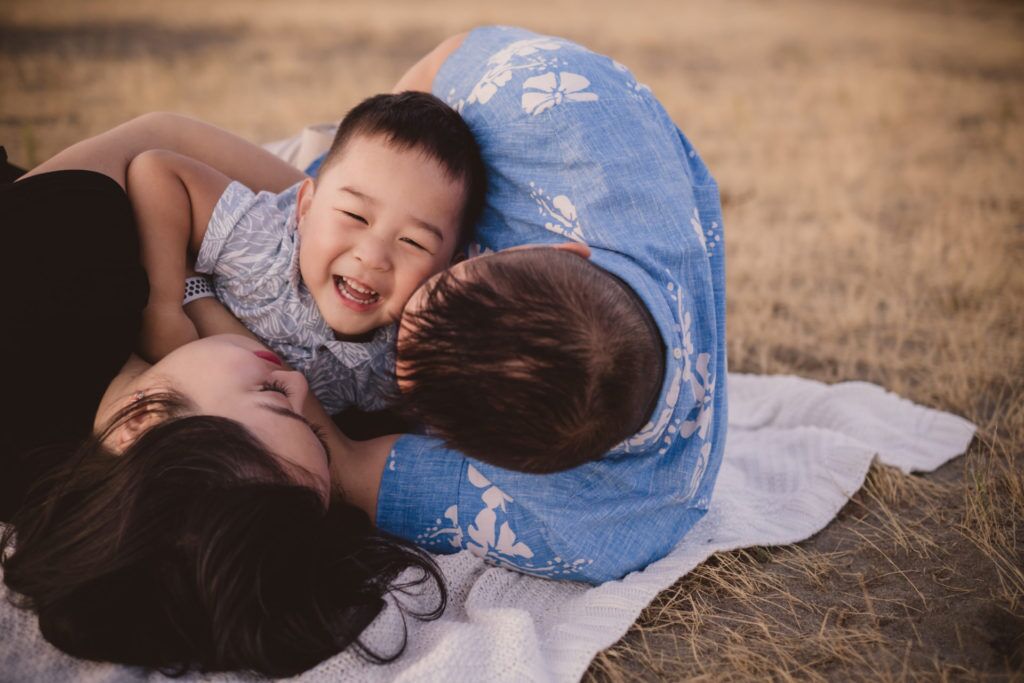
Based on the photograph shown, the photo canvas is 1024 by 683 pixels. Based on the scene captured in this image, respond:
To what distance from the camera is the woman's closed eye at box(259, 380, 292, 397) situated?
187 centimetres

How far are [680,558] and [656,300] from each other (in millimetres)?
739

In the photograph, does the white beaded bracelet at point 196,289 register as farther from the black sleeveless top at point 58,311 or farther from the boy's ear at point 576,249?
the boy's ear at point 576,249

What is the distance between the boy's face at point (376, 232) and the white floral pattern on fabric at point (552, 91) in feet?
0.97

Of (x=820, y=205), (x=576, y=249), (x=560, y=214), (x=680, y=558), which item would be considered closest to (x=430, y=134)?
(x=560, y=214)

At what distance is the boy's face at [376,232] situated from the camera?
2.11 m

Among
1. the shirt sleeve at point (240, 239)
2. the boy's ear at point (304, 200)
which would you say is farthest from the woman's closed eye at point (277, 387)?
the boy's ear at point (304, 200)

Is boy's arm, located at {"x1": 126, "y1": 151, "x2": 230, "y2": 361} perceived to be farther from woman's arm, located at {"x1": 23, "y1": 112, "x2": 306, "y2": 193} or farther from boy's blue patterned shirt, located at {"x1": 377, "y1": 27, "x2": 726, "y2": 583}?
boy's blue patterned shirt, located at {"x1": 377, "y1": 27, "x2": 726, "y2": 583}

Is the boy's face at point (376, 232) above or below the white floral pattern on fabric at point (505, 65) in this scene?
below

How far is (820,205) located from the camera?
17.5ft

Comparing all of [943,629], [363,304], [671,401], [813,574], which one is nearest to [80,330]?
[363,304]

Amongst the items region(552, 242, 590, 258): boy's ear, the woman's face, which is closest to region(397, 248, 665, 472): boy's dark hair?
region(552, 242, 590, 258): boy's ear

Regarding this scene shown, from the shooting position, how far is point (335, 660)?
173 cm

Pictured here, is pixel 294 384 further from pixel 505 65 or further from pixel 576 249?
pixel 505 65

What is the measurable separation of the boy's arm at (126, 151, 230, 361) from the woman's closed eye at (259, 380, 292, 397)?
35 cm
